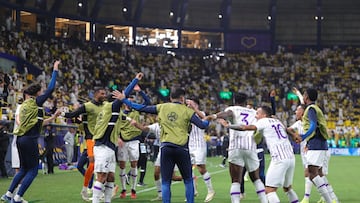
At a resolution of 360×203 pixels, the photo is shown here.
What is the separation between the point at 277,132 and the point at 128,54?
44.3 m

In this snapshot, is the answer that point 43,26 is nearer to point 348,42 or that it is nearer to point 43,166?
point 43,166

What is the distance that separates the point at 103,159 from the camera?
1223 centimetres

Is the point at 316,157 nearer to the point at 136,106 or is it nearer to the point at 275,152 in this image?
the point at 275,152

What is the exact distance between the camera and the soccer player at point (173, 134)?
11.5 meters

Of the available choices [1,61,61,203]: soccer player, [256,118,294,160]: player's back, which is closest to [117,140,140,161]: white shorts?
[1,61,61,203]: soccer player

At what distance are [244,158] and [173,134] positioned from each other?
161 centimetres

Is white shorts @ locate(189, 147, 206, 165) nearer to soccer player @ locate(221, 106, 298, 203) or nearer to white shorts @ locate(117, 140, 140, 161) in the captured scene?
white shorts @ locate(117, 140, 140, 161)

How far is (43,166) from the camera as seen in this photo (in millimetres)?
24828

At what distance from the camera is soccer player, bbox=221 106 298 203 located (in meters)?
11.1

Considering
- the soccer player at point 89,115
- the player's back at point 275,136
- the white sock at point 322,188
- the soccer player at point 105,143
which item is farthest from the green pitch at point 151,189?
the player's back at point 275,136

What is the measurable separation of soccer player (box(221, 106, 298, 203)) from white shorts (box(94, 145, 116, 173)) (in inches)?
102

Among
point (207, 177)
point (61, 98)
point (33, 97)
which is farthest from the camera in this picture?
point (61, 98)

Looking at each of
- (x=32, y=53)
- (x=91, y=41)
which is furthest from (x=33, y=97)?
(x=91, y=41)

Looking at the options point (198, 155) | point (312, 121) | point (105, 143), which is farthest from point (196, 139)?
point (312, 121)
